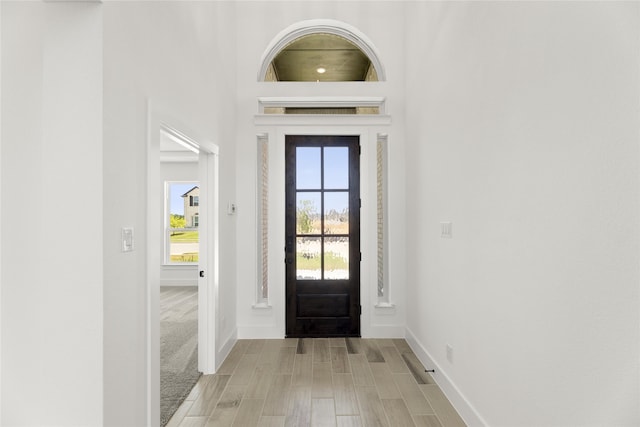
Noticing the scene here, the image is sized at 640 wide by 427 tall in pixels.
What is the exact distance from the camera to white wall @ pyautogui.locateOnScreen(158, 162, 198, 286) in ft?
25.3

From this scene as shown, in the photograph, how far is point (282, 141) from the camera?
13.5ft

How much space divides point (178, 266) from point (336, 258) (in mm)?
4759

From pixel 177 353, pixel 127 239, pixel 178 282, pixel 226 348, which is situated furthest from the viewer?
pixel 178 282

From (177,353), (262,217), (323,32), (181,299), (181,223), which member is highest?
(323,32)

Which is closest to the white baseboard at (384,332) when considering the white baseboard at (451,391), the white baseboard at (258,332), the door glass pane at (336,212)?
the white baseboard at (451,391)

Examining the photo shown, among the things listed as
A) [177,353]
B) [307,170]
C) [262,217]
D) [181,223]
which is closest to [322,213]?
[307,170]

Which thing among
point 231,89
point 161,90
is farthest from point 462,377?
point 231,89

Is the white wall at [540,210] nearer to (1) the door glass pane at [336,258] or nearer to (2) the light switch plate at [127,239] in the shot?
(1) the door glass pane at [336,258]

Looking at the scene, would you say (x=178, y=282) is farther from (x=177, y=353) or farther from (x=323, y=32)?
(x=323, y=32)

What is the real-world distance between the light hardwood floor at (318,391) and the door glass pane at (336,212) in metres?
1.23

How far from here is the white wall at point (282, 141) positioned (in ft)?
13.4

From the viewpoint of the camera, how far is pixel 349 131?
13.5 feet

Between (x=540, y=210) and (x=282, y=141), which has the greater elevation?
(x=282, y=141)

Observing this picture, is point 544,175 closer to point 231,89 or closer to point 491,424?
point 491,424
